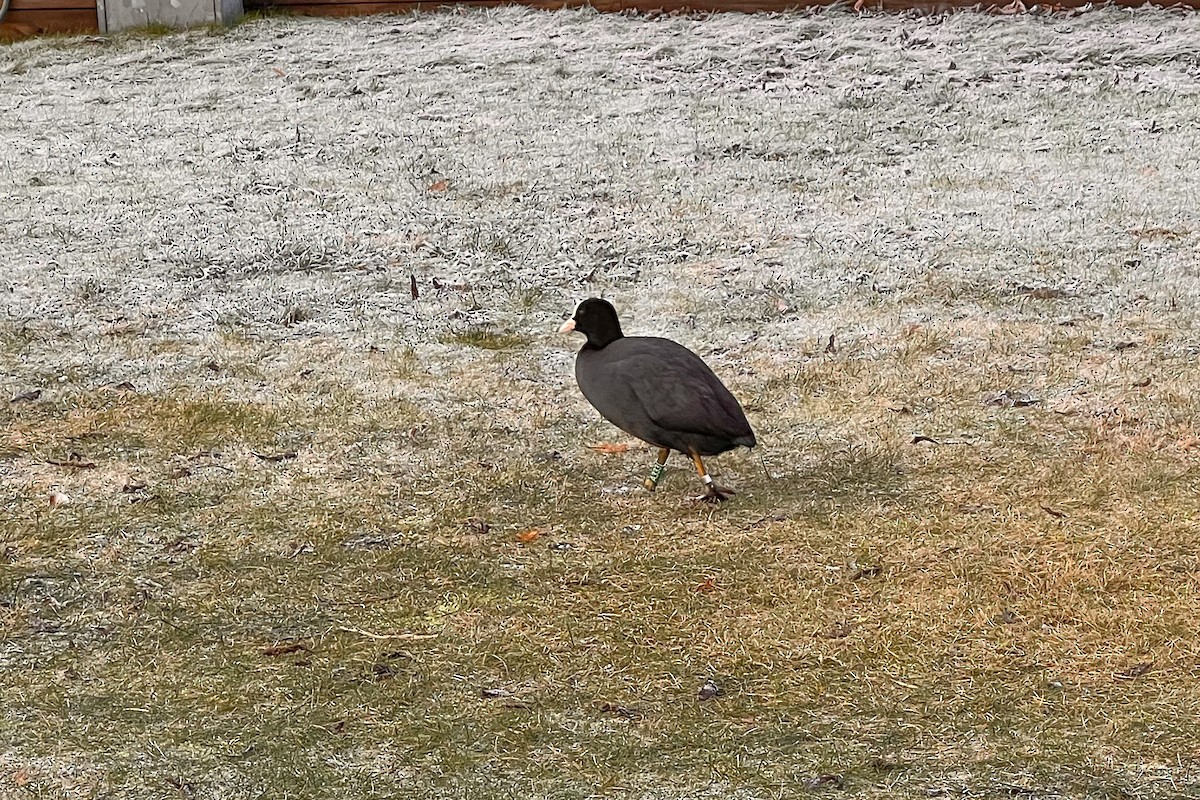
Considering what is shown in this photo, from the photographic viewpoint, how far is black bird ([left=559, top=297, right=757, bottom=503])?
4551 millimetres

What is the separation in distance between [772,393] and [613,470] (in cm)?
102

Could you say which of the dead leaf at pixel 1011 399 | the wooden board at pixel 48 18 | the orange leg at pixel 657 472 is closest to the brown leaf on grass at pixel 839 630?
the orange leg at pixel 657 472

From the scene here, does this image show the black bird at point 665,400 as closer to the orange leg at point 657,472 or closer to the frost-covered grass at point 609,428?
the orange leg at point 657,472

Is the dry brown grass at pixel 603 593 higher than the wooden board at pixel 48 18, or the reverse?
the wooden board at pixel 48 18

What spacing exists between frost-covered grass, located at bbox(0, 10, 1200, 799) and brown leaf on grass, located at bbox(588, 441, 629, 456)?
0.04 metres

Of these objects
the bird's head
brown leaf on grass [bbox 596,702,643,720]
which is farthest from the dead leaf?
brown leaf on grass [bbox 596,702,643,720]

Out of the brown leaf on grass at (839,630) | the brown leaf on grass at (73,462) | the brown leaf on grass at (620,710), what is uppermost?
the brown leaf on grass at (73,462)

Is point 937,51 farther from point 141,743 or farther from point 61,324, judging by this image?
point 141,743

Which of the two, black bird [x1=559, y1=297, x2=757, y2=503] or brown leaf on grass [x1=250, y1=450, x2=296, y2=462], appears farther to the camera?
brown leaf on grass [x1=250, y1=450, x2=296, y2=462]

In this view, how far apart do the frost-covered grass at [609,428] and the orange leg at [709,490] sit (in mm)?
121

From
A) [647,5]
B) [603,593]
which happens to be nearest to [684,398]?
[603,593]

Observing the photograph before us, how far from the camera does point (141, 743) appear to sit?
3434mm

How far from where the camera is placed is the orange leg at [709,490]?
4.70 m

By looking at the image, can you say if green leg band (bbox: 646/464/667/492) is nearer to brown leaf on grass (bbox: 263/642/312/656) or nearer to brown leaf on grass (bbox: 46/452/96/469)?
brown leaf on grass (bbox: 263/642/312/656)
